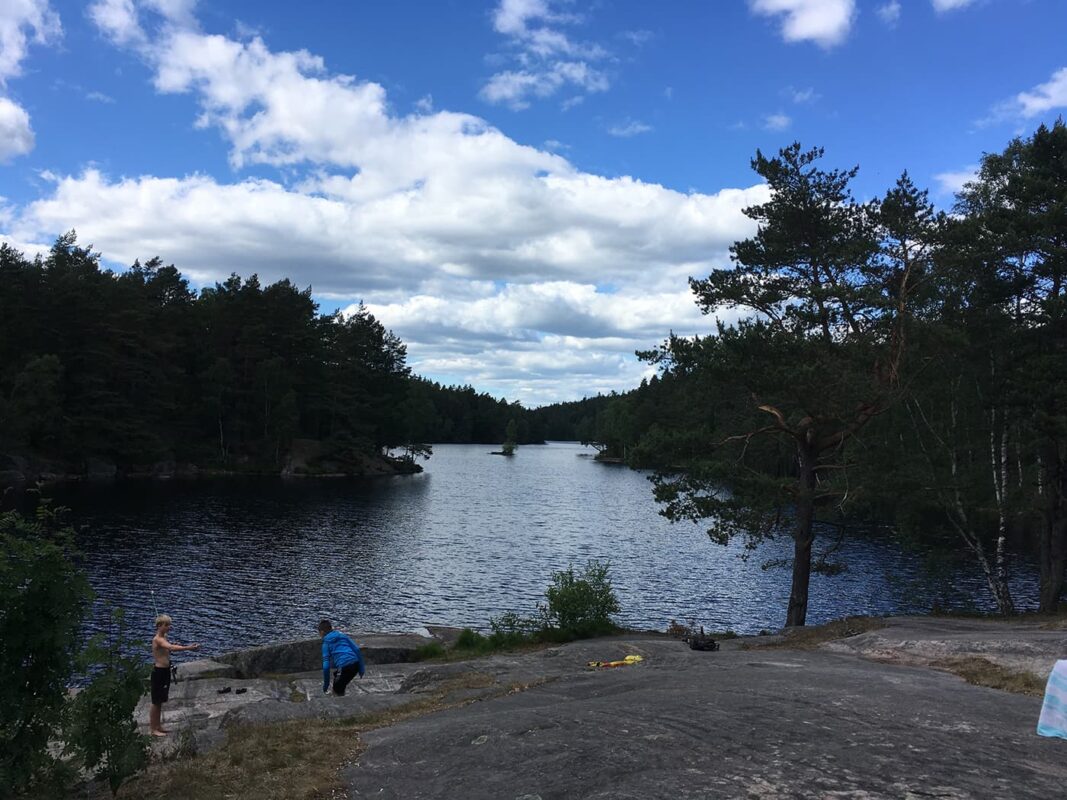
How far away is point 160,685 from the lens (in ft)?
44.5

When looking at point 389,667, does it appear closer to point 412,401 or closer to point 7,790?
point 7,790

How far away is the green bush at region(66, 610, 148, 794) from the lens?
8266mm

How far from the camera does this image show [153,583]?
3341 cm

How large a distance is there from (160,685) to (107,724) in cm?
577

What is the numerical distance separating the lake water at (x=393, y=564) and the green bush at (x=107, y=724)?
737 inches

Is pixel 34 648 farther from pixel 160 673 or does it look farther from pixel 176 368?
pixel 176 368

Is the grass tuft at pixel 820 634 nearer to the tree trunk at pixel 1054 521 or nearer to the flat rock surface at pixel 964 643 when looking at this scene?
the flat rock surface at pixel 964 643

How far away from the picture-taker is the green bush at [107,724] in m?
8.27

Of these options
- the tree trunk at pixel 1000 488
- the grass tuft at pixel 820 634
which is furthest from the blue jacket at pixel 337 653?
the tree trunk at pixel 1000 488

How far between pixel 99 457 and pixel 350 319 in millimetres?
38866

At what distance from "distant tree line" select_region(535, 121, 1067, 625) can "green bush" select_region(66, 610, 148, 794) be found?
668 inches

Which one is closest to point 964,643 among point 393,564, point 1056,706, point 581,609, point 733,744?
point 1056,706

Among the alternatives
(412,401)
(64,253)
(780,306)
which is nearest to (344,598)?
(780,306)

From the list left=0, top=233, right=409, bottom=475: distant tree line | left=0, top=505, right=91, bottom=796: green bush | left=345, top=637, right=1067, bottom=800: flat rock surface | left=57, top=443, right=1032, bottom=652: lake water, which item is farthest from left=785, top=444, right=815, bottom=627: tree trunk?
left=0, top=233, right=409, bottom=475: distant tree line
